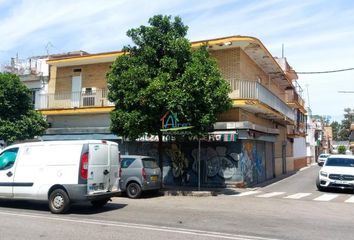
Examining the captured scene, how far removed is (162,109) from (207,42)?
4371mm

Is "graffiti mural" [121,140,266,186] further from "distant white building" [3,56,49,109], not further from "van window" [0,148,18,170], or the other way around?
"van window" [0,148,18,170]

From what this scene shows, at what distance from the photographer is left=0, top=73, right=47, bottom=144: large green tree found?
74.9 ft

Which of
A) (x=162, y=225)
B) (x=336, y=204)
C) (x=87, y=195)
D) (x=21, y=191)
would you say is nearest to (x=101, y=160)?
(x=87, y=195)

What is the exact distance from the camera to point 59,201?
Answer: 11.5 m

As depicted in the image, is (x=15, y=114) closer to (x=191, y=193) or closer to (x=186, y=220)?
(x=191, y=193)

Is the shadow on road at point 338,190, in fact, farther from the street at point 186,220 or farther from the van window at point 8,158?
the van window at point 8,158

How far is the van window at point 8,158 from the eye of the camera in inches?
489

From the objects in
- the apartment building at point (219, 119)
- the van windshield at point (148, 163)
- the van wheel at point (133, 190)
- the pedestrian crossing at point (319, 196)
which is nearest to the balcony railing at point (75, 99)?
the apartment building at point (219, 119)

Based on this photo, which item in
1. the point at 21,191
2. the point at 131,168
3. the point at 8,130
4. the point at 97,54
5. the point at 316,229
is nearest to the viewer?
the point at 316,229

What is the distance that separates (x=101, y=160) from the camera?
12.1 meters

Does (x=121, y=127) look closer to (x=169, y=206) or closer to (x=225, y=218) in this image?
(x=169, y=206)

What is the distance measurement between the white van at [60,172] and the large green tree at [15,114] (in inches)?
426

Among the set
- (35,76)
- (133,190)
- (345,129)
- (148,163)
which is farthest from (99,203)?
(345,129)

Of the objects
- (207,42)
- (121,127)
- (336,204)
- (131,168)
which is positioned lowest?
(336,204)
